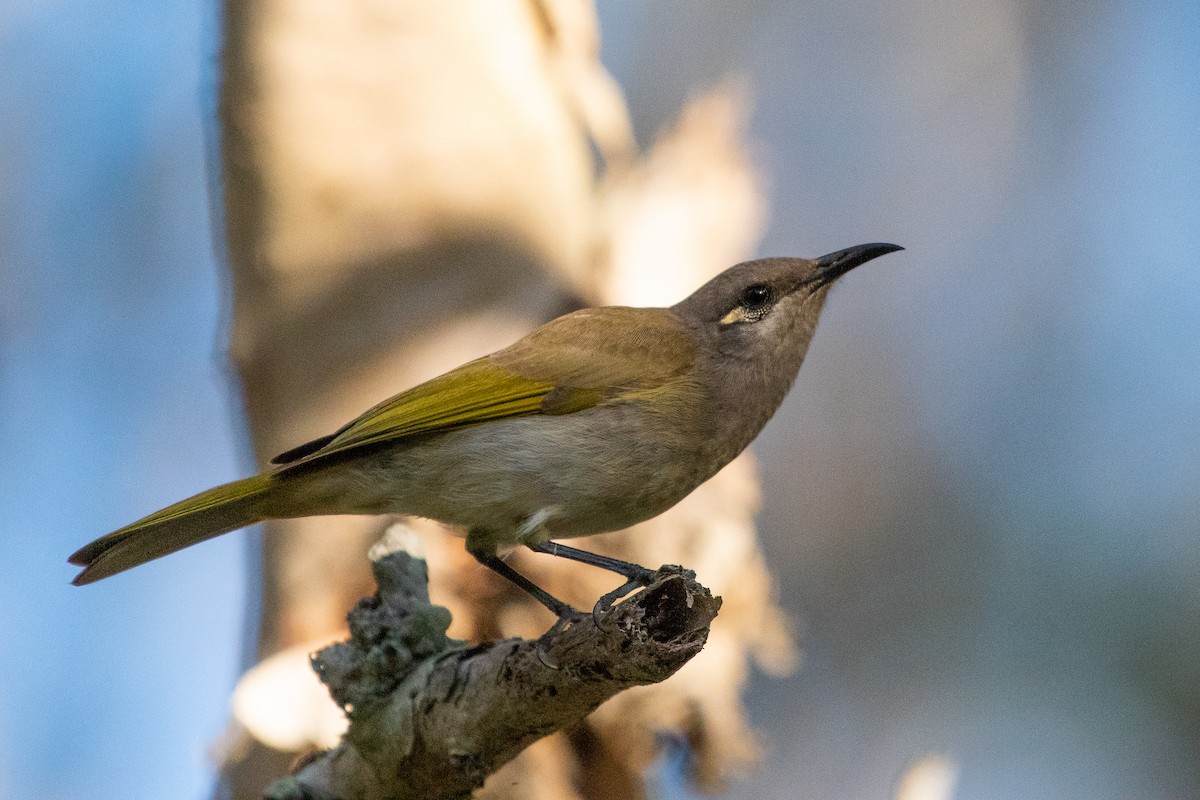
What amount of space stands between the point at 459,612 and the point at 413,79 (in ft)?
8.43

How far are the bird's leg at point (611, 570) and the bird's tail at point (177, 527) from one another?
3.10ft

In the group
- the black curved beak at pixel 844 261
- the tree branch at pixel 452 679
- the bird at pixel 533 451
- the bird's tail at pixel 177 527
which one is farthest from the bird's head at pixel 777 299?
the bird's tail at pixel 177 527

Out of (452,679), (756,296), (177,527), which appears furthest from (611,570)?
(177,527)

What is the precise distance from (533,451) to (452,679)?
76 cm

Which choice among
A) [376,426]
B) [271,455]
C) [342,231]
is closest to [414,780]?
[376,426]

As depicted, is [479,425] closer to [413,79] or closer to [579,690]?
[579,690]

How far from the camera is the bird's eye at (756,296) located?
4.22 metres

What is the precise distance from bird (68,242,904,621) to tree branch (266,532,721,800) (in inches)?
11.9

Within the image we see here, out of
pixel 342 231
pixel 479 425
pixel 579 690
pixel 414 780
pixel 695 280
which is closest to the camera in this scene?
pixel 579 690

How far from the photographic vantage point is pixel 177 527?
3.60 meters

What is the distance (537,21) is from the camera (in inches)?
229

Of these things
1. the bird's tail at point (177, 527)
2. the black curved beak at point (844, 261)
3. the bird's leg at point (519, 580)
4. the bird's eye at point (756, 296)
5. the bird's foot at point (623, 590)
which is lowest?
the bird's foot at point (623, 590)

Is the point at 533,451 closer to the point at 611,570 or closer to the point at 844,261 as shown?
the point at 611,570

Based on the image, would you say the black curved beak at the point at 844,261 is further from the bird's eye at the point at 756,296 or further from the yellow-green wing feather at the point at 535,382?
the yellow-green wing feather at the point at 535,382
